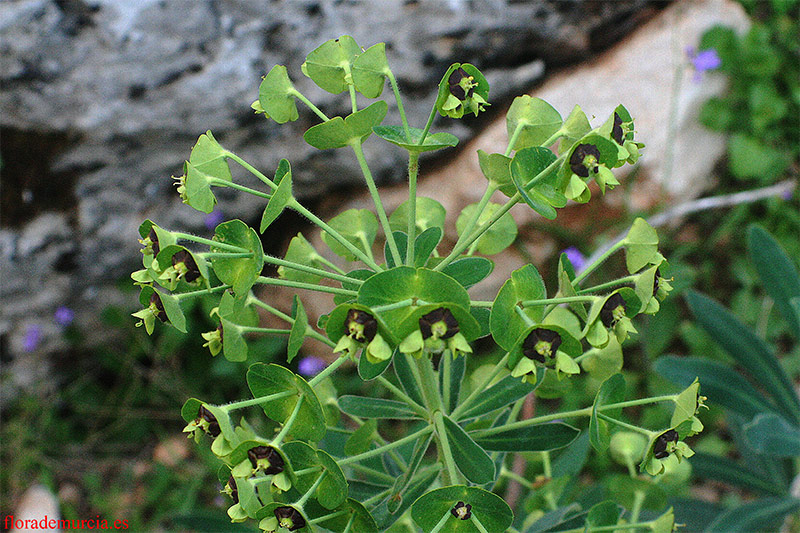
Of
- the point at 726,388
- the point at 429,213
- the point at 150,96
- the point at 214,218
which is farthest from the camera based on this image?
the point at 214,218

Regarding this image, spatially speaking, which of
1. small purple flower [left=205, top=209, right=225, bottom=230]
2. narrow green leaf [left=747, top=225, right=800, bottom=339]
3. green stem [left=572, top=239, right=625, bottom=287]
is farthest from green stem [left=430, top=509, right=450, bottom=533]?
small purple flower [left=205, top=209, right=225, bottom=230]

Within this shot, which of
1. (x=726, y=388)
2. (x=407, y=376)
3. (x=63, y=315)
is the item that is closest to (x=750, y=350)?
(x=726, y=388)

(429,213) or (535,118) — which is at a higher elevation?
(535,118)

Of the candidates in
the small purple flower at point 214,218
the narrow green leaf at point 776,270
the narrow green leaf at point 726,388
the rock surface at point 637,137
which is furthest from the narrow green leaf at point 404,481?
the small purple flower at point 214,218

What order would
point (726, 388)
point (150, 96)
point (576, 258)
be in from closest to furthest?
point (726, 388) → point (150, 96) → point (576, 258)

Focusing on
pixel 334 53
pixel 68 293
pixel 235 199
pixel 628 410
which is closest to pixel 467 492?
pixel 334 53

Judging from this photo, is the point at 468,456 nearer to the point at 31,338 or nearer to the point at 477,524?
the point at 477,524

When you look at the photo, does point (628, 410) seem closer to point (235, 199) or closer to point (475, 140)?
point (475, 140)
